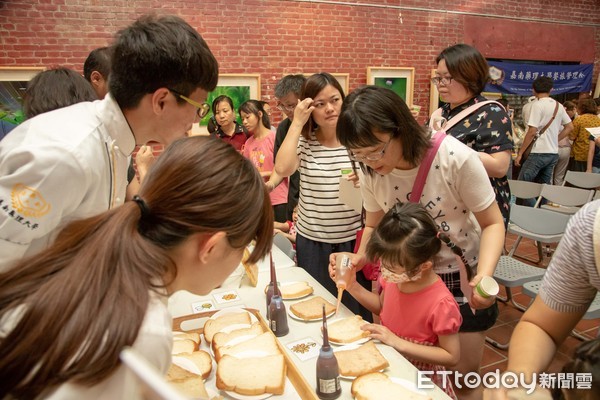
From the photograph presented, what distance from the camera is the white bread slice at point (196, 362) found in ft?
4.03

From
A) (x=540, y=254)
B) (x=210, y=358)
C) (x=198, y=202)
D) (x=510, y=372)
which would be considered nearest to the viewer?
(x=198, y=202)

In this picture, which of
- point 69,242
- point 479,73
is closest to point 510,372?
point 69,242

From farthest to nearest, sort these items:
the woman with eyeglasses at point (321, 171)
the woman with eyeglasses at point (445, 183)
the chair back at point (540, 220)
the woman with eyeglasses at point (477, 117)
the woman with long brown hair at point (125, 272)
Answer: the chair back at point (540, 220) < the woman with eyeglasses at point (321, 171) < the woman with eyeglasses at point (477, 117) < the woman with eyeglasses at point (445, 183) < the woman with long brown hair at point (125, 272)

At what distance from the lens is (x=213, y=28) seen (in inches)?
201

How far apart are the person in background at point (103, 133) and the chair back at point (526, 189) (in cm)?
371

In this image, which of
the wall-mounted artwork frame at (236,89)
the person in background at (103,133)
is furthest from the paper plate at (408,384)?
the wall-mounted artwork frame at (236,89)

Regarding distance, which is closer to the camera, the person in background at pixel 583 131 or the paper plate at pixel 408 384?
the paper plate at pixel 408 384

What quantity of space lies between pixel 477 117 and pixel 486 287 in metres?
1.06

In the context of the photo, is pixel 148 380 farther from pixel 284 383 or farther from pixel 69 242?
pixel 284 383

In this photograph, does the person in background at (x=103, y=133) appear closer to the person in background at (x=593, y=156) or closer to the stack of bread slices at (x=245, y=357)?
the stack of bread slices at (x=245, y=357)

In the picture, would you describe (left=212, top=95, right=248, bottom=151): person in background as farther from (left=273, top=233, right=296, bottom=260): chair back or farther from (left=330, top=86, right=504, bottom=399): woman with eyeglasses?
(left=330, top=86, right=504, bottom=399): woman with eyeglasses

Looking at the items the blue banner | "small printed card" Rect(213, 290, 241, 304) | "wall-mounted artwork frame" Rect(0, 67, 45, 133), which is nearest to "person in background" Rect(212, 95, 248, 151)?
"wall-mounted artwork frame" Rect(0, 67, 45, 133)

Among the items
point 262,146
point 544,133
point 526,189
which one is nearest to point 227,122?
point 262,146

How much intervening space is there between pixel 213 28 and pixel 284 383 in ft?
15.9
